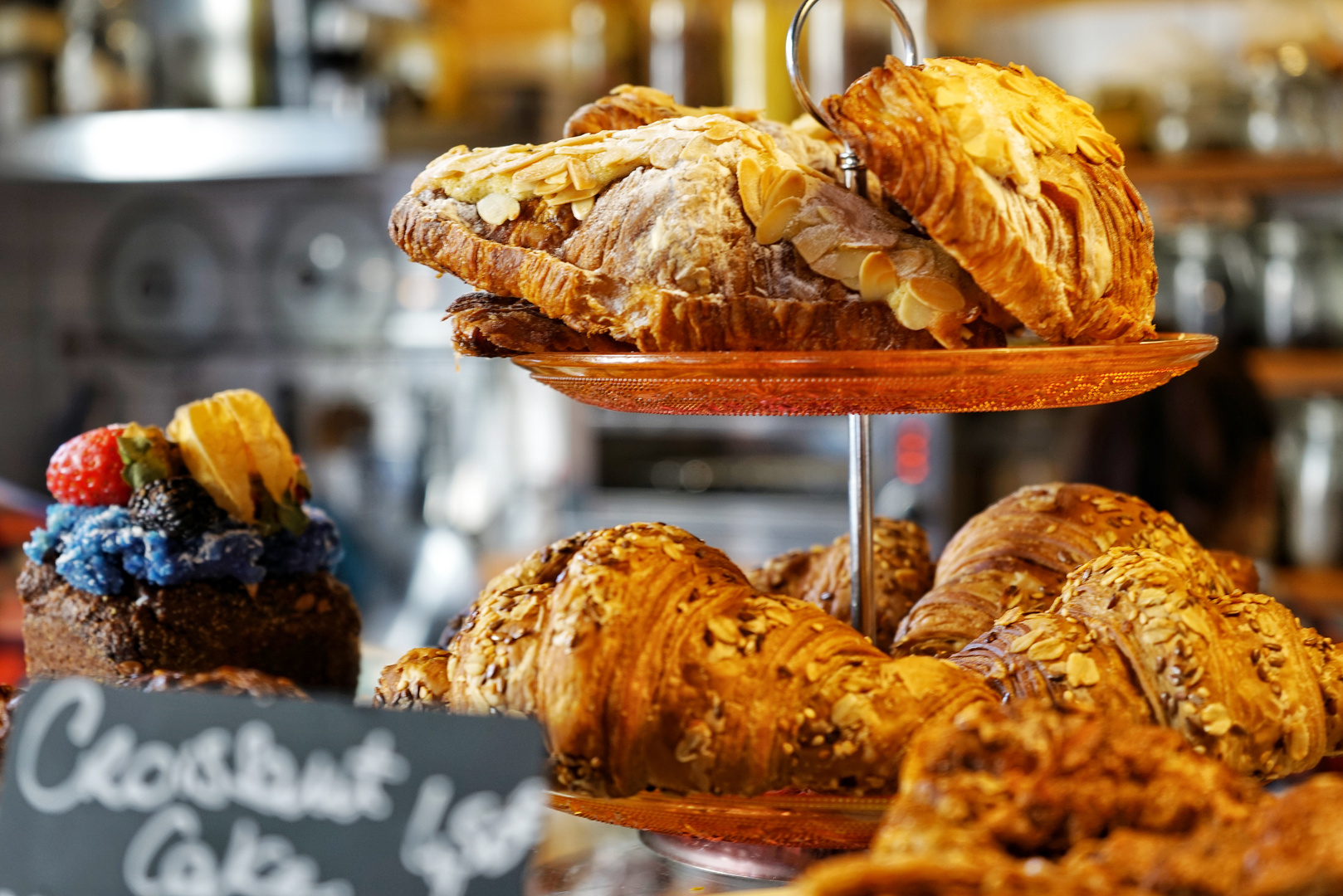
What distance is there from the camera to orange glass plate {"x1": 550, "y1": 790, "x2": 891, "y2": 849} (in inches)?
30.0

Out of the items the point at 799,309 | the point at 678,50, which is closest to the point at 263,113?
the point at 678,50

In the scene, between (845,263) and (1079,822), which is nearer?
(1079,822)

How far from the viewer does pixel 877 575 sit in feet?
3.65

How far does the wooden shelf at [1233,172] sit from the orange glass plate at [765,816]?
106 inches

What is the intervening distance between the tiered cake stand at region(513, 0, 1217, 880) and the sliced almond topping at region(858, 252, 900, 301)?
7 centimetres

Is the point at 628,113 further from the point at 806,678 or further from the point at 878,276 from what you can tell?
the point at 806,678

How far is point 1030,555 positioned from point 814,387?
0.32 metres

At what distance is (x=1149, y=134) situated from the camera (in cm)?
331

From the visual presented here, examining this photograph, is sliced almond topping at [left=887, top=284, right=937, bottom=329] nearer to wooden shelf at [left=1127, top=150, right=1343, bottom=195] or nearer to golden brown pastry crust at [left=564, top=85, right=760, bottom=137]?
golden brown pastry crust at [left=564, top=85, right=760, bottom=137]

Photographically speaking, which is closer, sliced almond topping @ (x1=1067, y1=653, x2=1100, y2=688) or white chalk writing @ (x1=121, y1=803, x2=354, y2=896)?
white chalk writing @ (x1=121, y1=803, x2=354, y2=896)

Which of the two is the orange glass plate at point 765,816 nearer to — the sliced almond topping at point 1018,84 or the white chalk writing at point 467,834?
the white chalk writing at point 467,834

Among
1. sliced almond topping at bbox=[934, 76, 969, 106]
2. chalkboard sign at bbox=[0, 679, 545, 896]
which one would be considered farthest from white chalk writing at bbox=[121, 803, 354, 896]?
sliced almond topping at bbox=[934, 76, 969, 106]

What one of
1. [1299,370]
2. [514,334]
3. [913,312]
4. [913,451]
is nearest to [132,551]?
[514,334]

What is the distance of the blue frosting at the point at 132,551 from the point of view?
992 mm
